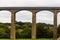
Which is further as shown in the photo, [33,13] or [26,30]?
[26,30]

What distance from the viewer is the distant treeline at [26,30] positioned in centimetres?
1527

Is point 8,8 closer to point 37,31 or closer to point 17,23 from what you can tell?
point 17,23

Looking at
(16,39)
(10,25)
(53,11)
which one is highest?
(53,11)

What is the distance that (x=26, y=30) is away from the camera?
15586 millimetres

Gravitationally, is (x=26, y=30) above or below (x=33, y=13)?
below

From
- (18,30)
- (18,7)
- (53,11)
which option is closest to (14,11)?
(18,7)

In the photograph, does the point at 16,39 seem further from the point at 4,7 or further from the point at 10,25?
the point at 4,7

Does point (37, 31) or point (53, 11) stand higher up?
point (53, 11)

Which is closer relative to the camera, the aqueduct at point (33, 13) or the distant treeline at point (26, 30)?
the aqueduct at point (33, 13)

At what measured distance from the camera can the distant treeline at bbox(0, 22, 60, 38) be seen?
50.1ft

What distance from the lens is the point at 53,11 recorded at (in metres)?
15.2

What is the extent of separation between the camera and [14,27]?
50.3 ft

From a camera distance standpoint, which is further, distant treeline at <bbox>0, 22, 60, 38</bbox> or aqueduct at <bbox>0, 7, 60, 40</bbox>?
distant treeline at <bbox>0, 22, 60, 38</bbox>

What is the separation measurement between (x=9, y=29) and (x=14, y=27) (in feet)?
2.46
